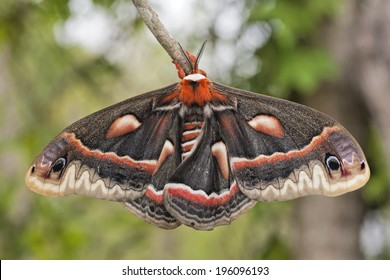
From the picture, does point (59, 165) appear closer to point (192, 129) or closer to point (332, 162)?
point (192, 129)

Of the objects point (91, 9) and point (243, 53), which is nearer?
point (91, 9)

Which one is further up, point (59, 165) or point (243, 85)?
point (243, 85)

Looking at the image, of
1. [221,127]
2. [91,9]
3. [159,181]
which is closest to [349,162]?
[221,127]

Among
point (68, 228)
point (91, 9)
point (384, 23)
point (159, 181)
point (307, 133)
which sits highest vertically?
point (384, 23)

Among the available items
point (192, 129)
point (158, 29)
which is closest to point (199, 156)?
point (192, 129)

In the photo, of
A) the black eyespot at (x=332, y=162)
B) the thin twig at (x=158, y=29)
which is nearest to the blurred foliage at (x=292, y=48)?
the black eyespot at (x=332, y=162)

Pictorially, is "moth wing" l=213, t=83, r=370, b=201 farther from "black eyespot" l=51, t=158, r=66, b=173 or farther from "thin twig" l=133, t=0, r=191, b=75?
"black eyespot" l=51, t=158, r=66, b=173

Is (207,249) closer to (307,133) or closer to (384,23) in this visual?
(384,23)
